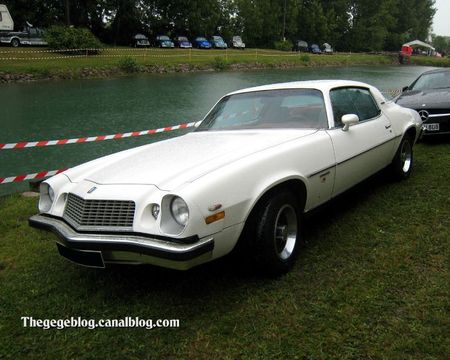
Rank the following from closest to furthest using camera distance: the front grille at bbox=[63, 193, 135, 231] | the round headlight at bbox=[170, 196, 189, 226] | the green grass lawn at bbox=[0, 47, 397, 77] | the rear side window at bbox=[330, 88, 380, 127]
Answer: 1. the round headlight at bbox=[170, 196, 189, 226]
2. the front grille at bbox=[63, 193, 135, 231]
3. the rear side window at bbox=[330, 88, 380, 127]
4. the green grass lawn at bbox=[0, 47, 397, 77]

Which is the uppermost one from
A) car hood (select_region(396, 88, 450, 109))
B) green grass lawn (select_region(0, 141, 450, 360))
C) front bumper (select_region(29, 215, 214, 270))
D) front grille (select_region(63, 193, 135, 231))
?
car hood (select_region(396, 88, 450, 109))

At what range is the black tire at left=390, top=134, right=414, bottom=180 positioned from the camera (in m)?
5.07

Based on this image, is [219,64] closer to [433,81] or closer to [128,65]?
[128,65]

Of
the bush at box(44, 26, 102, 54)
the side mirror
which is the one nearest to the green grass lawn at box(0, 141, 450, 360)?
the side mirror

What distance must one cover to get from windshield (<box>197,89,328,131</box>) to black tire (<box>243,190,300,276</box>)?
0.96m

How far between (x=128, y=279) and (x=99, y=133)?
717 cm

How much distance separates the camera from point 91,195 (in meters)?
2.91

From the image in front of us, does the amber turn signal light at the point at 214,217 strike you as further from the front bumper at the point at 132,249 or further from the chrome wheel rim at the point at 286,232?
the chrome wheel rim at the point at 286,232

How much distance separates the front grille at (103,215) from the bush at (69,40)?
97.1ft

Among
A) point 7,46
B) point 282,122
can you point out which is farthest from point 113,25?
point 282,122

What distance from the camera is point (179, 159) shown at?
10.6ft

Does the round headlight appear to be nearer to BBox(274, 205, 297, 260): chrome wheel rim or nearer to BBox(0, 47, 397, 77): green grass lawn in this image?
BBox(274, 205, 297, 260): chrome wheel rim

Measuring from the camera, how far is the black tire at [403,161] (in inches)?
199

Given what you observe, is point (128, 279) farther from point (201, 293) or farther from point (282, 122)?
point (282, 122)
